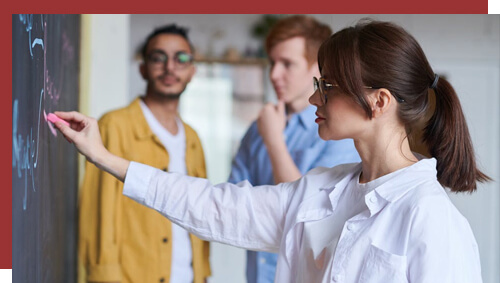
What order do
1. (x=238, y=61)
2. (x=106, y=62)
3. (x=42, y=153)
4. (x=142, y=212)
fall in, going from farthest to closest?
(x=238, y=61)
(x=106, y=62)
(x=142, y=212)
(x=42, y=153)

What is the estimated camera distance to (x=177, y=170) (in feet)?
7.40

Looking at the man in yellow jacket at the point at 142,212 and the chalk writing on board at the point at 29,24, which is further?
the man in yellow jacket at the point at 142,212

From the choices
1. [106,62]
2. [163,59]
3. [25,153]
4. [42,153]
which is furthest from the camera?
[106,62]

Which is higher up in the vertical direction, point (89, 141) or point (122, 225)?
point (89, 141)

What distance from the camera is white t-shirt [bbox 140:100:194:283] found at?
7.16 ft

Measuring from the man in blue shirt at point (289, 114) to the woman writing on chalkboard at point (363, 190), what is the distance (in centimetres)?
72

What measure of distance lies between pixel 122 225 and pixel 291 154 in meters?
0.67

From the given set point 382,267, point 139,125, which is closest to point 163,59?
point 139,125

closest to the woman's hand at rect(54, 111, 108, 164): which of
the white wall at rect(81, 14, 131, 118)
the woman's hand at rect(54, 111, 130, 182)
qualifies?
the woman's hand at rect(54, 111, 130, 182)

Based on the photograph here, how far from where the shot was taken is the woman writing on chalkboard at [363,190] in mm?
1220

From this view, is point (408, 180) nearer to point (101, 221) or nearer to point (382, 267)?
point (382, 267)

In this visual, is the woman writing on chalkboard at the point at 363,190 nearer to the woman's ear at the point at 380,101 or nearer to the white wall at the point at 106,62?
the woman's ear at the point at 380,101

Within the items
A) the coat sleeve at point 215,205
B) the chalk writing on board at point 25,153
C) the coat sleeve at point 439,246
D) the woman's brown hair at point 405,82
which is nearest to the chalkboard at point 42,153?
the chalk writing on board at point 25,153

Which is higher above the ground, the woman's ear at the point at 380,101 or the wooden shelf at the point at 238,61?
the wooden shelf at the point at 238,61
